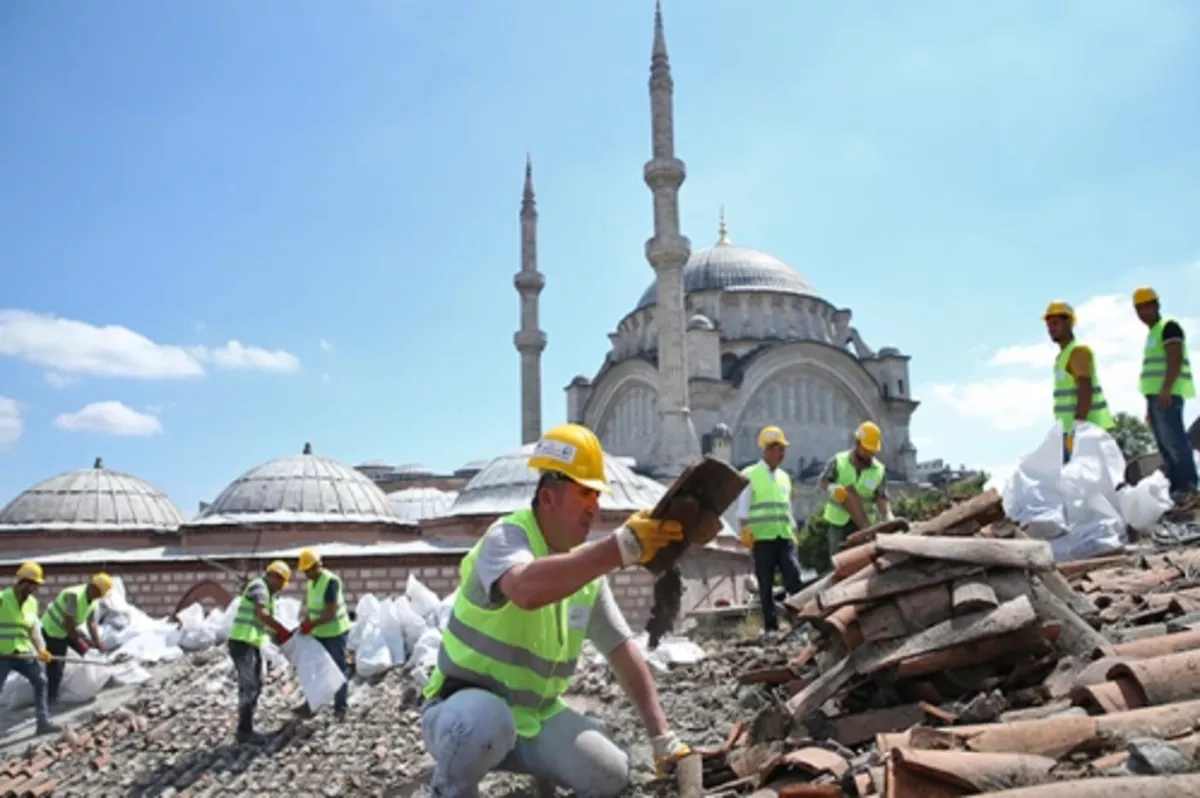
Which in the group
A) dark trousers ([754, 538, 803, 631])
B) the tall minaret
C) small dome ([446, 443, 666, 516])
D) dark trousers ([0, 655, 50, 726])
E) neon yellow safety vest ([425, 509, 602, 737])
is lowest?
dark trousers ([0, 655, 50, 726])

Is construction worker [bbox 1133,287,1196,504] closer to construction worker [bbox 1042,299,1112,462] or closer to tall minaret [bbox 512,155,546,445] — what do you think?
construction worker [bbox 1042,299,1112,462]

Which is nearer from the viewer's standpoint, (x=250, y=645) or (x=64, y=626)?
(x=250, y=645)

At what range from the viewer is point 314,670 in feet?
22.8

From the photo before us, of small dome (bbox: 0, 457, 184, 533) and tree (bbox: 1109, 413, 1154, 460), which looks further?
tree (bbox: 1109, 413, 1154, 460)

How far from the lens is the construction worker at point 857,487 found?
605 cm

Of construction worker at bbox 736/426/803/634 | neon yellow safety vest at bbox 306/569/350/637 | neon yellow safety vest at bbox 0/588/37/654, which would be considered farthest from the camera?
neon yellow safety vest at bbox 0/588/37/654

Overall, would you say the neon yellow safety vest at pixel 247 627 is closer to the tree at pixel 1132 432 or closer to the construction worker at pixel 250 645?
the construction worker at pixel 250 645

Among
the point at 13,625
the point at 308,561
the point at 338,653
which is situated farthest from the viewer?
the point at 13,625

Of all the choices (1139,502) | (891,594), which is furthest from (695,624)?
(891,594)

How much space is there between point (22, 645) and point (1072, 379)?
320 inches

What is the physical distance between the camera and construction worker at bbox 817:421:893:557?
605 centimetres

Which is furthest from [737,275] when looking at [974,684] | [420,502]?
[974,684]

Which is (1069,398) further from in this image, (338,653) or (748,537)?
(338,653)

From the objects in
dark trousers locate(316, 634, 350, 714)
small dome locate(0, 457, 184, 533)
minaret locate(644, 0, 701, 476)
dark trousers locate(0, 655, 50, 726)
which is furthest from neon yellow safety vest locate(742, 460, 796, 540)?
minaret locate(644, 0, 701, 476)
